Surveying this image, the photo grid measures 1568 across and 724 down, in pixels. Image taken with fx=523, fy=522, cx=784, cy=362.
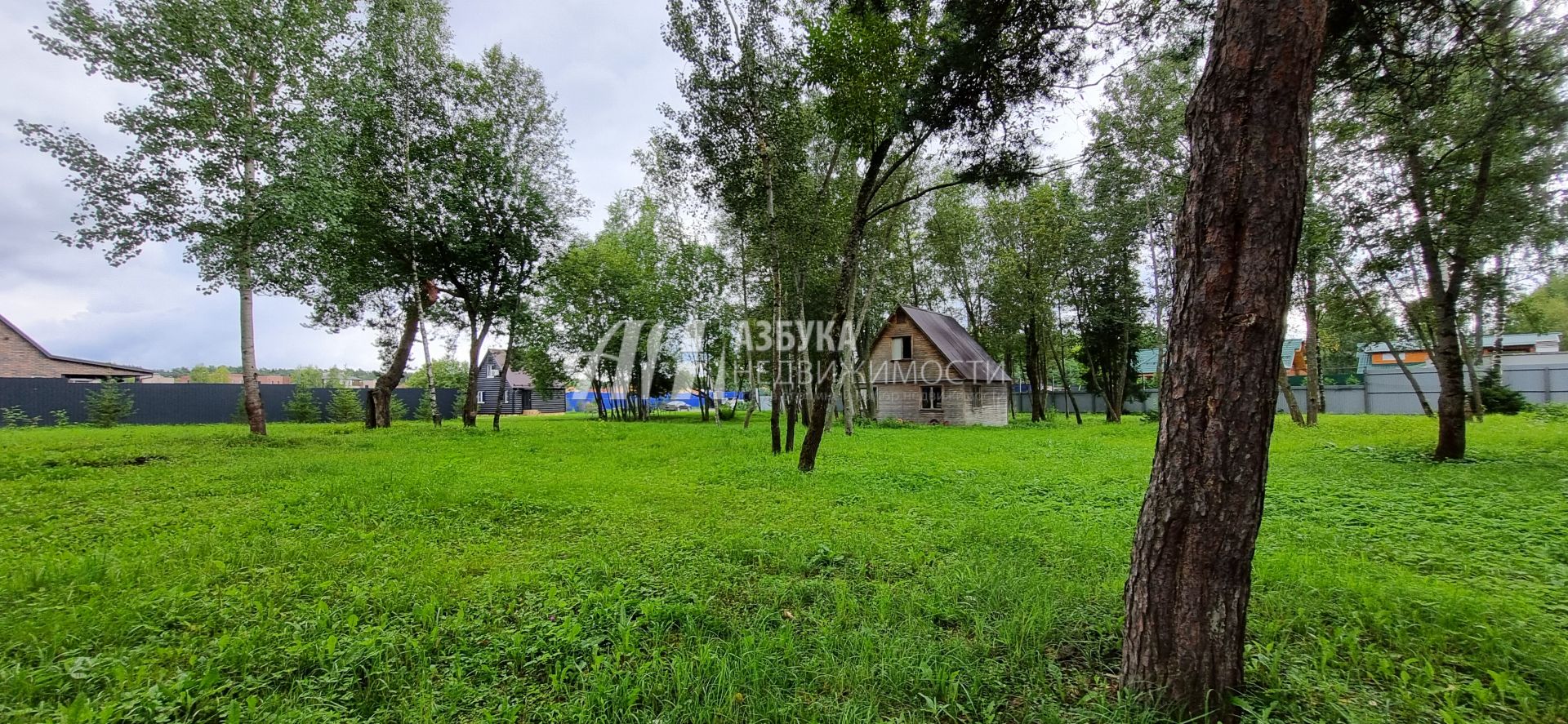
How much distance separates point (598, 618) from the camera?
306 cm

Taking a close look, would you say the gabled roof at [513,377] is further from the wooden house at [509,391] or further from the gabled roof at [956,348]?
the gabled roof at [956,348]

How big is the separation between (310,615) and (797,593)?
2814 millimetres

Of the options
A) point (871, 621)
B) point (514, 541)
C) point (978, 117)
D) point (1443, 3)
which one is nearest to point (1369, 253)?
point (1443, 3)

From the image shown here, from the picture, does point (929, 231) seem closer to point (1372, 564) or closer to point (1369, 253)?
point (1369, 253)

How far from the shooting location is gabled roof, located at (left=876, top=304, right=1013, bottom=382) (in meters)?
22.4

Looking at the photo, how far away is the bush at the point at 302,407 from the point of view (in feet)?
69.1

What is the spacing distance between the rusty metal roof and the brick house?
3326 cm

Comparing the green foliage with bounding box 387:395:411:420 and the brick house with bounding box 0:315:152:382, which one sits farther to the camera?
the green foliage with bounding box 387:395:411:420

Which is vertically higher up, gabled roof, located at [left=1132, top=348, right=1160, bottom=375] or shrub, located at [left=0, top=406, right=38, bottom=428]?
gabled roof, located at [left=1132, top=348, right=1160, bottom=375]

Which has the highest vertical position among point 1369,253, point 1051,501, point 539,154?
point 539,154

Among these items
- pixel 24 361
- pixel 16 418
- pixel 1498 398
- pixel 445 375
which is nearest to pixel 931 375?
pixel 1498 398

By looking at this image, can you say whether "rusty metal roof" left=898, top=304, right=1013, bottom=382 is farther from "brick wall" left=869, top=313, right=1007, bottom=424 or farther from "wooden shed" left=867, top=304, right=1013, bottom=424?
"brick wall" left=869, top=313, right=1007, bottom=424

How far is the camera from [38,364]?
72.8 ft

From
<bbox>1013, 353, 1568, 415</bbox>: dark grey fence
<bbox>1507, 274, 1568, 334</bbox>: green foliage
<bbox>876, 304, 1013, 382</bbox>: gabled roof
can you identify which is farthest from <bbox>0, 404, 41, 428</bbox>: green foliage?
<bbox>1507, 274, 1568, 334</bbox>: green foliage
